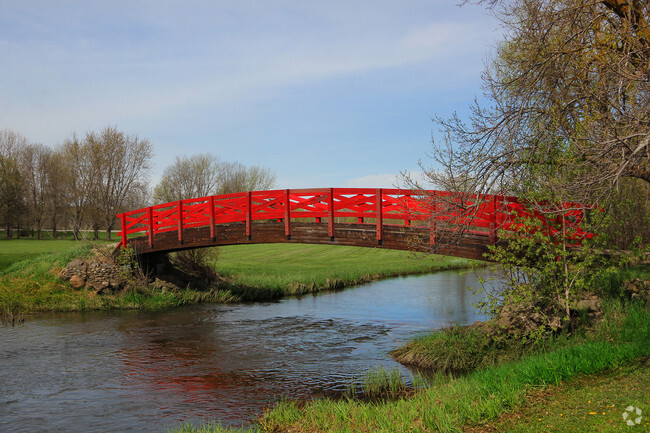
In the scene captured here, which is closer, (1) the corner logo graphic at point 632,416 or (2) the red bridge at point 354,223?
(1) the corner logo graphic at point 632,416

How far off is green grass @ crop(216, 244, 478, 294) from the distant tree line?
13.7 meters

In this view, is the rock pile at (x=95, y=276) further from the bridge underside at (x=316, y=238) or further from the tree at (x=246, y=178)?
the tree at (x=246, y=178)

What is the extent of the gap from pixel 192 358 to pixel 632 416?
10350 mm

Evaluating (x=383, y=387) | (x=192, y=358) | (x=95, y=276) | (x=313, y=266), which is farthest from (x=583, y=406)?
(x=313, y=266)

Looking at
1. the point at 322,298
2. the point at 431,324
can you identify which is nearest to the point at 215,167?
the point at 322,298

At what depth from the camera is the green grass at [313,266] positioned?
26.4 meters

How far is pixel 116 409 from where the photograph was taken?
1018 centimetres

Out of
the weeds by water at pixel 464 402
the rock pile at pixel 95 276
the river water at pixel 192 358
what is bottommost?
the river water at pixel 192 358

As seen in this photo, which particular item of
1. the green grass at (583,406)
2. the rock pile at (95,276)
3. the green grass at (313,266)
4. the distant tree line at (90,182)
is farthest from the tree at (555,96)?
the distant tree line at (90,182)

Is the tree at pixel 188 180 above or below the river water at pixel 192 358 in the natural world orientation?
above

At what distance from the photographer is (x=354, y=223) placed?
682 inches

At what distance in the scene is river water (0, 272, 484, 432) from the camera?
10.1 m

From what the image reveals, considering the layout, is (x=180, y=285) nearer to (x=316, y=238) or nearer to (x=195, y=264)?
(x=195, y=264)

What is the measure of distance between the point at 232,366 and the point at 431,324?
7.02 meters
